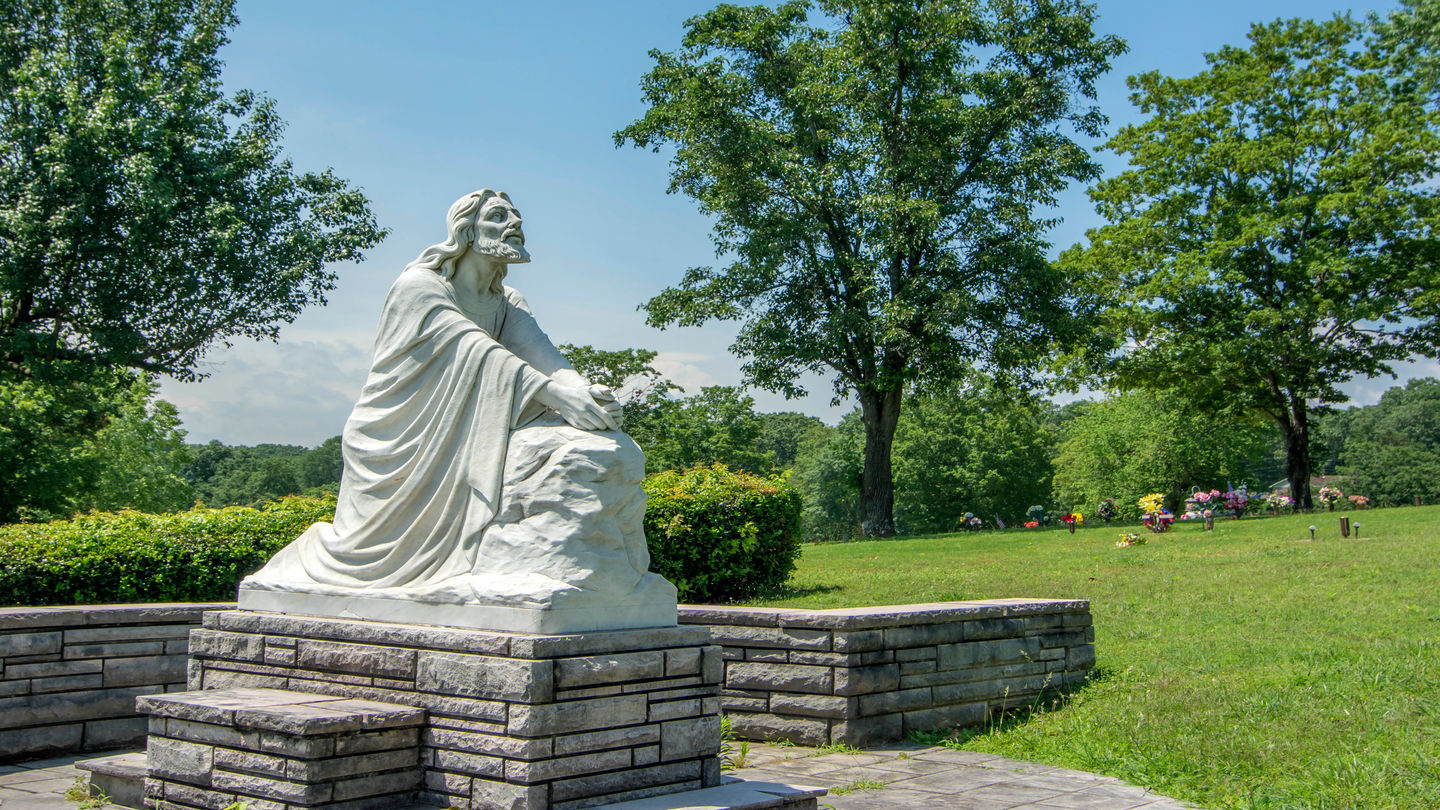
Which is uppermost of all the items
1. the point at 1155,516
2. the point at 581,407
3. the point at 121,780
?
the point at 581,407

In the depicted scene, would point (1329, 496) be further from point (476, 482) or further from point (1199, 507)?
point (476, 482)

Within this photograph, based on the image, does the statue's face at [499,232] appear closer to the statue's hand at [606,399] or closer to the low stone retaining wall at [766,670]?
the statue's hand at [606,399]

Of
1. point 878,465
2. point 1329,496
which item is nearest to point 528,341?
point 878,465

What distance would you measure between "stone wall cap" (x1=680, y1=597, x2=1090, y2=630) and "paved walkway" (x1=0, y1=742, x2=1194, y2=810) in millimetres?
758

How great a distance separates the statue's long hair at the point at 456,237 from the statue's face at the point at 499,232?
0.03 m

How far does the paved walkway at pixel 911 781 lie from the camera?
5238 mm

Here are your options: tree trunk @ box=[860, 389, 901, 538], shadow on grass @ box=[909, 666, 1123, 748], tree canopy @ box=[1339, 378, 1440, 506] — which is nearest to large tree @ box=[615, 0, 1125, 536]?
tree trunk @ box=[860, 389, 901, 538]

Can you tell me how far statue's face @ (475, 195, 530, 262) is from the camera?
5574 mm

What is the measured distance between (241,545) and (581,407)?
5.77 metres

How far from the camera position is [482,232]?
5.59 meters

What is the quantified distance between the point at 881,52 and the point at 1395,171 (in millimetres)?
13342

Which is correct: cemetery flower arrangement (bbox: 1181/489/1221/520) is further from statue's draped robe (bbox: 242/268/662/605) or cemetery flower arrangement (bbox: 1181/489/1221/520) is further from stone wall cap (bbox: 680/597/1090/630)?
statue's draped robe (bbox: 242/268/662/605)

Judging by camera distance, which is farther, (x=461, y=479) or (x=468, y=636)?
(x=461, y=479)

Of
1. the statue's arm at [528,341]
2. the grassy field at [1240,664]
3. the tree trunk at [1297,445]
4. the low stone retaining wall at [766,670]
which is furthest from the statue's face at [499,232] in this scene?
the tree trunk at [1297,445]
